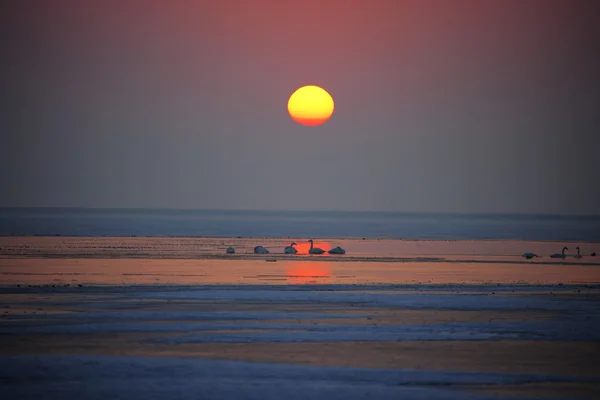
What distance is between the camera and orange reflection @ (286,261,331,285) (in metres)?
32.2

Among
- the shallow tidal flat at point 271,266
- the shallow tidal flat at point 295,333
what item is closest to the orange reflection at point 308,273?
the shallow tidal flat at point 271,266

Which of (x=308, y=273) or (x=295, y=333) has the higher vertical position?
(x=308, y=273)

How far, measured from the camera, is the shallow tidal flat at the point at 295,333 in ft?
51.0

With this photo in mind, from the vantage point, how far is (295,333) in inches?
804

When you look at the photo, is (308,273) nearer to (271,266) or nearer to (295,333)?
(271,266)

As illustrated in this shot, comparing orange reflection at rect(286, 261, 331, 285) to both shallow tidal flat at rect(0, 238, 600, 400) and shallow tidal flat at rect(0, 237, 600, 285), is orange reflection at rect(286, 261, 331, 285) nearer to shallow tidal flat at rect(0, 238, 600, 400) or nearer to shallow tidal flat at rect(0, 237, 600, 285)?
shallow tidal flat at rect(0, 237, 600, 285)

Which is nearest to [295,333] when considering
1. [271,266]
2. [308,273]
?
[308,273]

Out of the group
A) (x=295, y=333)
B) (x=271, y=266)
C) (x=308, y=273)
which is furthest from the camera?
(x=271, y=266)

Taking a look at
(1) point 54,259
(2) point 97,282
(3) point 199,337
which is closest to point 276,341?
(3) point 199,337

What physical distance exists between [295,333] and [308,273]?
14740mm

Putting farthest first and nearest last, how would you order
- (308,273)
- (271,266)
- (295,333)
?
(271,266)
(308,273)
(295,333)

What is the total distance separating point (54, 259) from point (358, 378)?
2600 centimetres

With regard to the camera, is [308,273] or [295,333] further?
[308,273]

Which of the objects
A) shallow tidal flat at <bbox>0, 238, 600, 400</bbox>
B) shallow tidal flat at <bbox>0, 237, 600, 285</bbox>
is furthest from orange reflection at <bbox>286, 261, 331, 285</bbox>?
shallow tidal flat at <bbox>0, 238, 600, 400</bbox>
